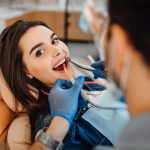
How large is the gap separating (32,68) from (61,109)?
282mm

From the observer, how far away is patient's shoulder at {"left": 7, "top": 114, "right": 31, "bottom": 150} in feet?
4.63

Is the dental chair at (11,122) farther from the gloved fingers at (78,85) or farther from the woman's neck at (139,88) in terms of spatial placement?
the woman's neck at (139,88)

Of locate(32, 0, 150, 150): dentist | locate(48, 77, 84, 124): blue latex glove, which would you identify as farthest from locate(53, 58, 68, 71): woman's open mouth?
locate(32, 0, 150, 150): dentist

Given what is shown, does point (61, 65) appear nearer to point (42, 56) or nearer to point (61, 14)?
point (42, 56)

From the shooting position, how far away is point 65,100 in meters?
1.26

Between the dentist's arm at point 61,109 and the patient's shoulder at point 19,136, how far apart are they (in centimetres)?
18

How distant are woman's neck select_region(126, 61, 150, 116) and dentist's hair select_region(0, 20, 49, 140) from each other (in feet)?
2.55

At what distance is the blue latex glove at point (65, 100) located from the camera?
4.06ft

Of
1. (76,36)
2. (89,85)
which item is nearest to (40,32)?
(89,85)

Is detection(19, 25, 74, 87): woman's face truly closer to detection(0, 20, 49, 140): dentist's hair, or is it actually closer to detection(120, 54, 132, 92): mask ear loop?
detection(0, 20, 49, 140): dentist's hair

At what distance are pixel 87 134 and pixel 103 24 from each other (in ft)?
2.07

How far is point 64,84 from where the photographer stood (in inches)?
54.4

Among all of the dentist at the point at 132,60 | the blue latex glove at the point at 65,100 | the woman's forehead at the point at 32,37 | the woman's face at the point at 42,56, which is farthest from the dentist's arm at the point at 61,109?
the dentist at the point at 132,60

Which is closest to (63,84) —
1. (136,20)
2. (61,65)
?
(61,65)
